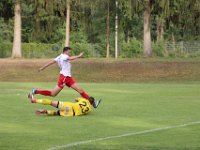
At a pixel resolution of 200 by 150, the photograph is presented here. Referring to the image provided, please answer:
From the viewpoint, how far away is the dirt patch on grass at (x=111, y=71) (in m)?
44.0

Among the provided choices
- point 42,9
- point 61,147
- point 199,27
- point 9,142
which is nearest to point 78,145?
point 61,147

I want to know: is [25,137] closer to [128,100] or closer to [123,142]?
[123,142]

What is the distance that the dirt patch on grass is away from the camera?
44000 millimetres

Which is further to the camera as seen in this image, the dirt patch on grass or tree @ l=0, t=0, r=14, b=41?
tree @ l=0, t=0, r=14, b=41

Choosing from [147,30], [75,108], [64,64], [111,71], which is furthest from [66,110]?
[147,30]

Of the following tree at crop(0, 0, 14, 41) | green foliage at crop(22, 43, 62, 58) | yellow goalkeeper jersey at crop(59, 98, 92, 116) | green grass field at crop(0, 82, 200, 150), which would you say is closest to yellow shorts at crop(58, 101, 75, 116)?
yellow goalkeeper jersey at crop(59, 98, 92, 116)

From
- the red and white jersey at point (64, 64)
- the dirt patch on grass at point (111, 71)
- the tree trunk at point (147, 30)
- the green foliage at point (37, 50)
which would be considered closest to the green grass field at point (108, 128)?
the red and white jersey at point (64, 64)

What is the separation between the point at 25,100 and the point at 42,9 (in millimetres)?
31943

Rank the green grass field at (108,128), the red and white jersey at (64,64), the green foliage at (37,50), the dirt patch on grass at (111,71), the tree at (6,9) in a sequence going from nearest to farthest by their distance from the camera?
1. the green grass field at (108,128)
2. the red and white jersey at (64,64)
3. the dirt patch on grass at (111,71)
4. the tree at (6,9)
5. the green foliage at (37,50)

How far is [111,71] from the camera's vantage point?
152 feet

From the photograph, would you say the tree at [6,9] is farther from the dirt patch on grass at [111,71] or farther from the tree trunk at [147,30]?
the tree trunk at [147,30]

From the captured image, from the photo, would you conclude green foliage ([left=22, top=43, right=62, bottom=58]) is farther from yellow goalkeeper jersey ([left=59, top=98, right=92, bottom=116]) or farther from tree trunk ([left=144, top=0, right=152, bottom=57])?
yellow goalkeeper jersey ([left=59, top=98, right=92, bottom=116])

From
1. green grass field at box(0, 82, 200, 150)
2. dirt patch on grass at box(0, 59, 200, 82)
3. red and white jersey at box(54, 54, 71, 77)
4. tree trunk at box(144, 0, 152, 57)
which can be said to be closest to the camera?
green grass field at box(0, 82, 200, 150)

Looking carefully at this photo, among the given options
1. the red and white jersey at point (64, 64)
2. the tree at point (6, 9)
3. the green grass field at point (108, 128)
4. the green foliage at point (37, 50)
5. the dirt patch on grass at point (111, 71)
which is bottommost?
the dirt patch on grass at point (111, 71)
